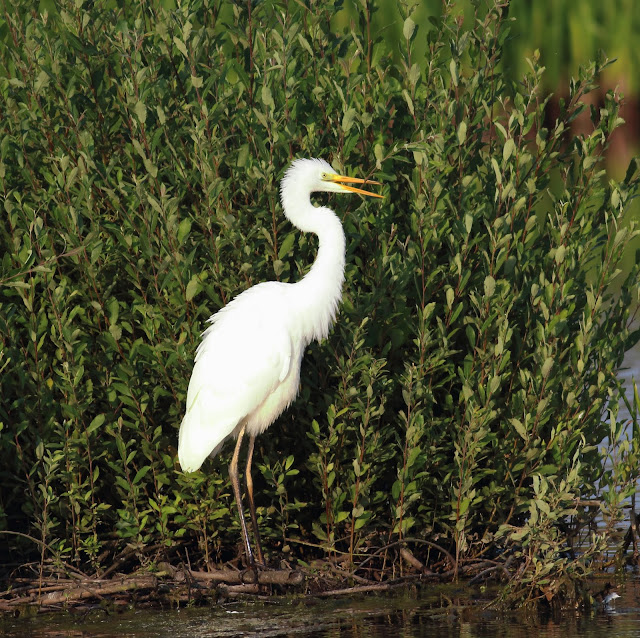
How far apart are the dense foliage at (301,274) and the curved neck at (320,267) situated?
12 centimetres

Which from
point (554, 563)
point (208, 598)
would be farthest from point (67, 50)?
point (554, 563)

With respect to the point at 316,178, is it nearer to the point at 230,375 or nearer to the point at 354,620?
the point at 230,375

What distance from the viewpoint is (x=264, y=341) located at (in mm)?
5305

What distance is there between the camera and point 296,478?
5406 mm

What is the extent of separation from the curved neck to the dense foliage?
0.12 meters

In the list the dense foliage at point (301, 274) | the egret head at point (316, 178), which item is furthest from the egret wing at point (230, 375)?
the egret head at point (316, 178)

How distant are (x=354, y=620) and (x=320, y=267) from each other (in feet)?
4.98

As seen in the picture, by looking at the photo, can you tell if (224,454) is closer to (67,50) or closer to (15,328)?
(15,328)

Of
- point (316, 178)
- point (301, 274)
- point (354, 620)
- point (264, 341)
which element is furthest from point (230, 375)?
point (354, 620)

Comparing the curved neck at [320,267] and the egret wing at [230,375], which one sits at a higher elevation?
the curved neck at [320,267]

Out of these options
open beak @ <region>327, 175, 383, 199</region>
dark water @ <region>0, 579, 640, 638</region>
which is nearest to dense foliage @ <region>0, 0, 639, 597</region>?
open beak @ <region>327, 175, 383, 199</region>

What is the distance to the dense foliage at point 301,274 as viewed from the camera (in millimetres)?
4934

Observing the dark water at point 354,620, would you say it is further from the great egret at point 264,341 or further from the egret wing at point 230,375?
the egret wing at point 230,375

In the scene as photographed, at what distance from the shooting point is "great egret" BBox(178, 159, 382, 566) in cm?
496
